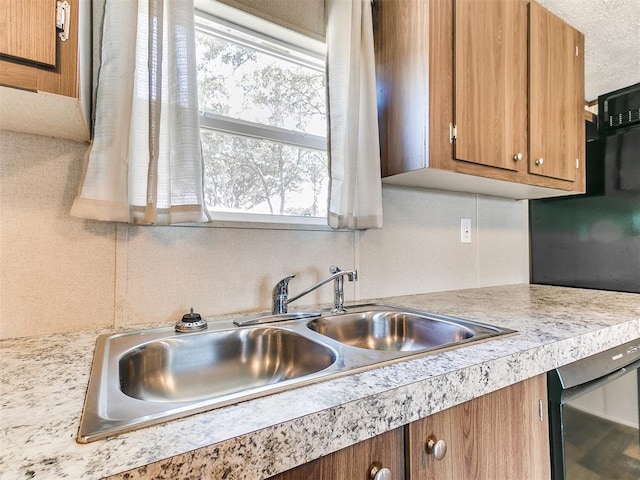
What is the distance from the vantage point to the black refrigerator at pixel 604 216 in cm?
162

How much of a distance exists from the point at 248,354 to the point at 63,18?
0.85 metres

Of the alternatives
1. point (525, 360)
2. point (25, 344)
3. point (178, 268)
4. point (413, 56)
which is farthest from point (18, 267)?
point (413, 56)

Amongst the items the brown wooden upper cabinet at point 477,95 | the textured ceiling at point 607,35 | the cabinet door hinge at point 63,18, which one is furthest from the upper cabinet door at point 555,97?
the cabinet door hinge at point 63,18

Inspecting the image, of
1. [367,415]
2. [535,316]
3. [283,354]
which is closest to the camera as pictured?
[367,415]

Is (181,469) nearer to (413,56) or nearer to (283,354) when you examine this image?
(283,354)

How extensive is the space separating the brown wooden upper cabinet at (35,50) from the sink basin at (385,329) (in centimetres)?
85

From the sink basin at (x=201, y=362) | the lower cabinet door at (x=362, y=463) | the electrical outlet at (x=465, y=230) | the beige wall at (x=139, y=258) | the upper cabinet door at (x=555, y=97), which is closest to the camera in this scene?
the lower cabinet door at (x=362, y=463)

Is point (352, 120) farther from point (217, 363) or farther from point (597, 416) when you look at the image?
point (597, 416)

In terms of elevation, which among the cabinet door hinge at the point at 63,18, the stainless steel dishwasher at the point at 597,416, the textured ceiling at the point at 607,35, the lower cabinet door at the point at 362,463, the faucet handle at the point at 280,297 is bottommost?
the stainless steel dishwasher at the point at 597,416

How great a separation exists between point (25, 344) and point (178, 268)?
39 cm

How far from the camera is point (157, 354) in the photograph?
2.69 feet

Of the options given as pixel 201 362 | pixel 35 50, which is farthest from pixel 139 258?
pixel 35 50

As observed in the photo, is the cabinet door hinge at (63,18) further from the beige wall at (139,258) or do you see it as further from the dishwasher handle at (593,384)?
the dishwasher handle at (593,384)

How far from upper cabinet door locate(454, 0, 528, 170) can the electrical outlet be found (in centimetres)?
41
